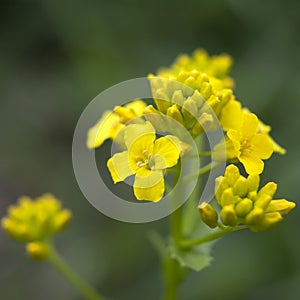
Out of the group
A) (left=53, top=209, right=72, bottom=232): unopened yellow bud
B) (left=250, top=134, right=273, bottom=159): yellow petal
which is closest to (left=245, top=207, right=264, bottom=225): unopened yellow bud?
(left=250, top=134, right=273, bottom=159): yellow petal

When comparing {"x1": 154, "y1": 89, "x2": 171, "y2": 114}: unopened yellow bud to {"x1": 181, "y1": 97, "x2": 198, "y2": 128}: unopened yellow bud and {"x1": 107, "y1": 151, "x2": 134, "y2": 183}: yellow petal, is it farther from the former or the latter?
{"x1": 107, "y1": 151, "x2": 134, "y2": 183}: yellow petal

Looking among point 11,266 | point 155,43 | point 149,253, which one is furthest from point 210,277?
point 155,43

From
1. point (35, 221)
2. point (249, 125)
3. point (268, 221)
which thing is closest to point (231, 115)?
point (249, 125)

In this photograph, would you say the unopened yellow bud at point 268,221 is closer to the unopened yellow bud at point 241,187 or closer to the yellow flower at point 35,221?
the unopened yellow bud at point 241,187

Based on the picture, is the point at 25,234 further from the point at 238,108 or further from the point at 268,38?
the point at 268,38

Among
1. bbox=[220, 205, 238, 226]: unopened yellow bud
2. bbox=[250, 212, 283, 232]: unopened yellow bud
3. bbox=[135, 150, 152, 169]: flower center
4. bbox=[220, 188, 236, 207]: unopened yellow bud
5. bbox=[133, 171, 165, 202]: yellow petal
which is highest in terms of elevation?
bbox=[135, 150, 152, 169]: flower center

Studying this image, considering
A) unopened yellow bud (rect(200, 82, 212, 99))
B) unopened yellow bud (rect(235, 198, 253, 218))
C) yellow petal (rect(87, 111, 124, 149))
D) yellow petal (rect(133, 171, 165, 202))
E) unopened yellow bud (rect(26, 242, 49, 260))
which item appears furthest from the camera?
unopened yellow bud (rect(26, 242, 49, 260))
